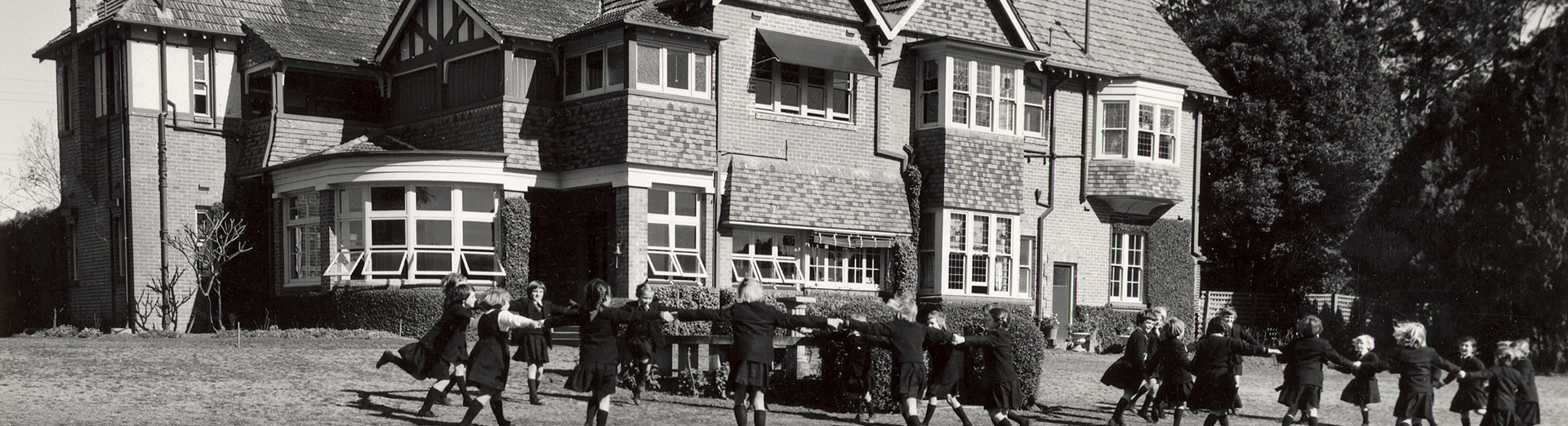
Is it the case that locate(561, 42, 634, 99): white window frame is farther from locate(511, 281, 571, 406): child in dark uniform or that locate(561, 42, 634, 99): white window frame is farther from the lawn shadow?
locate(511, 281, 571, 406): child in dark uniform

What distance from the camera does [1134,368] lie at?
16906mm

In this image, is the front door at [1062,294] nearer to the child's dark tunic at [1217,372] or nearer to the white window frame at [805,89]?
the white window frame at [805,89]

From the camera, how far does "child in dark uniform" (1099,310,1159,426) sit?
16.9m

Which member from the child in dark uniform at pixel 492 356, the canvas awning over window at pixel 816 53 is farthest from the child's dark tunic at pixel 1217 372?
the canvas awning over window at pixel 816 53

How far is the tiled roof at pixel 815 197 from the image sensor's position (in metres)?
26.2

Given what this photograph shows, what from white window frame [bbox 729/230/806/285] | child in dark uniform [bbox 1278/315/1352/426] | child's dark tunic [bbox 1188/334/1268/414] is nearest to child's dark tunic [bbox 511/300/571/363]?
child's dark tunic [bbox 1188/334/1268/414]

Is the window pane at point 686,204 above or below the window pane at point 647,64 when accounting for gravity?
below

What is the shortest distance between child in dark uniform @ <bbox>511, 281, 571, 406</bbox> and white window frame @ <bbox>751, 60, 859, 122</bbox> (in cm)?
1094

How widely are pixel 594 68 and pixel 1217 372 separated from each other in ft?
44.8

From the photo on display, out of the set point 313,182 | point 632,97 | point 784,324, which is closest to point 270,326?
point 313,182

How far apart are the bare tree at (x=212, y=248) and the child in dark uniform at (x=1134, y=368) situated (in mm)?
17027

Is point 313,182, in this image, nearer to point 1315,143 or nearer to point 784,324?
point 784,324

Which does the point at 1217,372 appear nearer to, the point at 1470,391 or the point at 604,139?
the point at 1470,391

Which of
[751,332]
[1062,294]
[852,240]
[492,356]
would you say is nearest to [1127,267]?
[1062,294]
